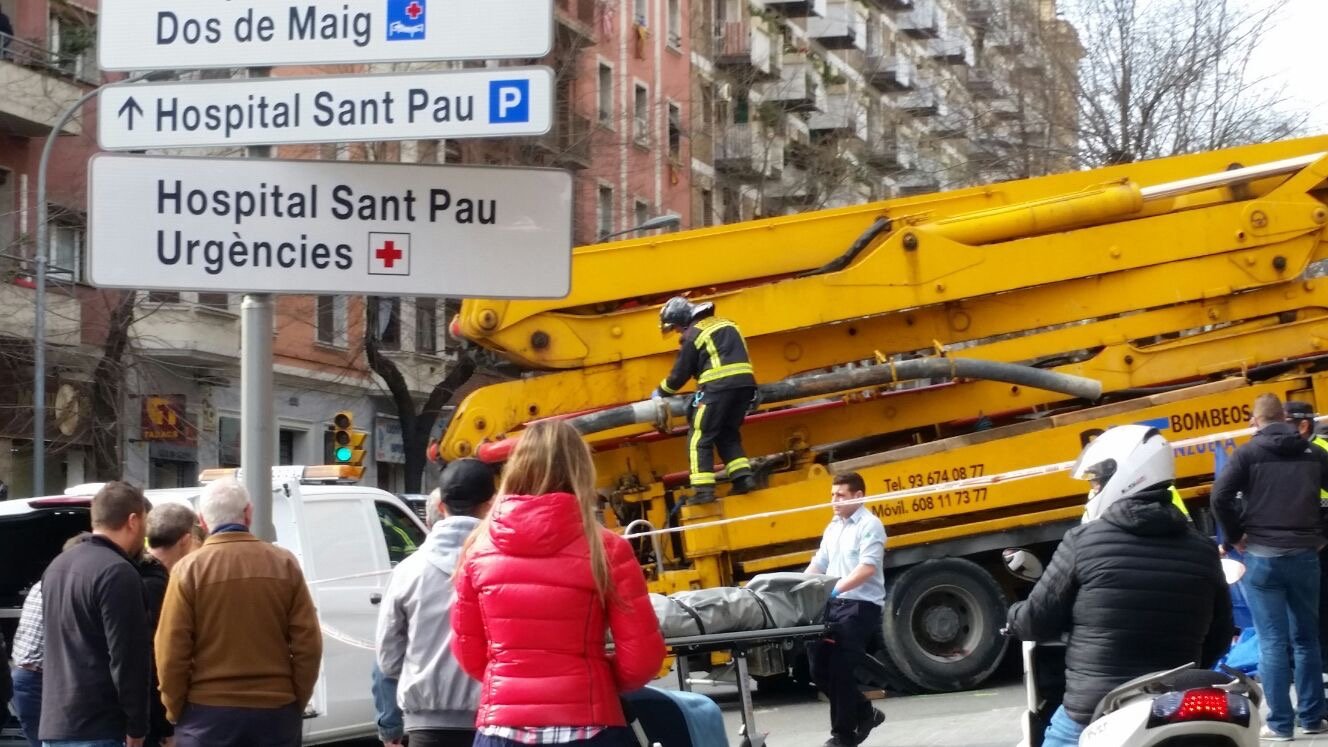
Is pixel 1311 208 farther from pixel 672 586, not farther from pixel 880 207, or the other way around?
pixel 672 586

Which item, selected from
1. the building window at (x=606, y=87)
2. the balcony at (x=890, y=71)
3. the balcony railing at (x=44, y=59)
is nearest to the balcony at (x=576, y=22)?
the building window at (x=606, y=87)

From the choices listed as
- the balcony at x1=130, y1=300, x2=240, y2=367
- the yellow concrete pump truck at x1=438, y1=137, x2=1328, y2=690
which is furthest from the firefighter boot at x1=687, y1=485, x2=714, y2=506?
the balcony at x1=130, y1=300, x2=240, y2=367

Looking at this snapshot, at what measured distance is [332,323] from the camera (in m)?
35.3

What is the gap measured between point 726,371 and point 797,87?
41393 millimetres

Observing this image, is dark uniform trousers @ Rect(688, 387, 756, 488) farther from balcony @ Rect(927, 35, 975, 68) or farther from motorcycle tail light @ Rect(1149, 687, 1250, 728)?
balcony @ Rect(927, 35, 975, 68)

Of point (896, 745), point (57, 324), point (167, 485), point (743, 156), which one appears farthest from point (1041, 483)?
point (743, 156)

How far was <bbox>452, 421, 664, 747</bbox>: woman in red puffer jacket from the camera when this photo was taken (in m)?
4.61

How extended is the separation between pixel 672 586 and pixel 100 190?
302 inches

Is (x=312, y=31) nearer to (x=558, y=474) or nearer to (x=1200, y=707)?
(x=558, y=474)

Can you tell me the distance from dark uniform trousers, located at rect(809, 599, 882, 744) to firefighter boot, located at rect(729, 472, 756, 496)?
264 cm

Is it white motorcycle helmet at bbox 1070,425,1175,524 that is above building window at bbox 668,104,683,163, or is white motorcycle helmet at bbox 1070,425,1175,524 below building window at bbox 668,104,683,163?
below

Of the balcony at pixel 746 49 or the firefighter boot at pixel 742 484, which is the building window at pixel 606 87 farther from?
the firefighter boot at pixel 742 484

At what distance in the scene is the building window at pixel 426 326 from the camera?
36656 mm

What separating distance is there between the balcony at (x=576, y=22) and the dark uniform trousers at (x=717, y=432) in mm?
23494
